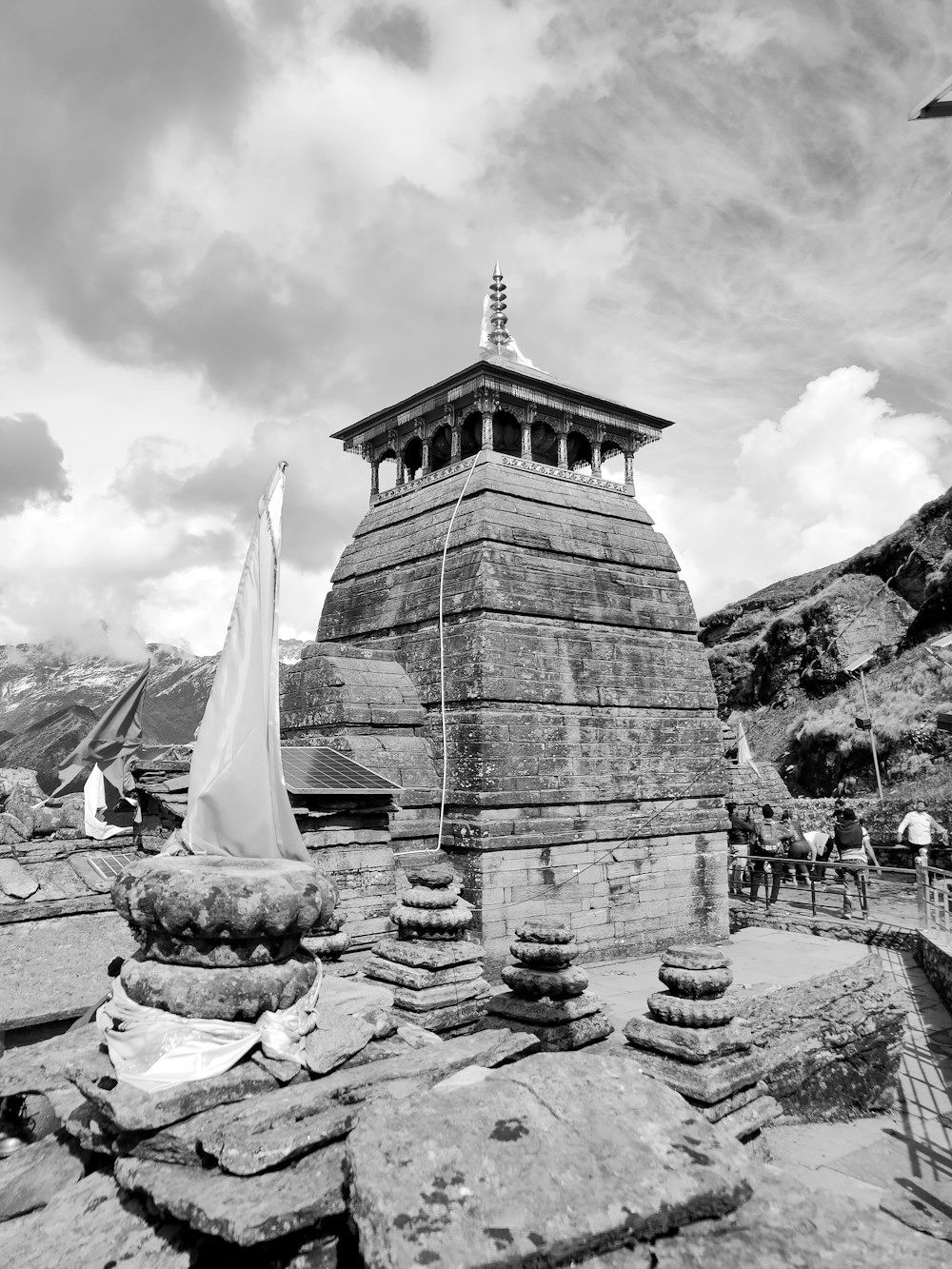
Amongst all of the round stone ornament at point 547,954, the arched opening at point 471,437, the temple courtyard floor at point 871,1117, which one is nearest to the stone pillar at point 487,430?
the arched opening at point 471,437

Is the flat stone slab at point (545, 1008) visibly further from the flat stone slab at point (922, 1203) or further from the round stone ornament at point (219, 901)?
the round stone ornament at point (219, 901)

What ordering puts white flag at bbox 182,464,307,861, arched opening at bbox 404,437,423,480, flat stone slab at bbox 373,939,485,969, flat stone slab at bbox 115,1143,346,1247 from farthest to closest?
arched opening at bbox 404,437,423,480 → flat stone slab at bbox 373,939,485,969 → white flag at bbox 182,464,307,861 → flat stone slab at bbox 115,1143,346,1247

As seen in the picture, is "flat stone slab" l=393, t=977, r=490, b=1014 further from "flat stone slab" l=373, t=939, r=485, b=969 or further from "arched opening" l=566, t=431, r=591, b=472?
"arched opening" l=566, t=431, r=591, b=472

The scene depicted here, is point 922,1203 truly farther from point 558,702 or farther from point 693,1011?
point 558,702

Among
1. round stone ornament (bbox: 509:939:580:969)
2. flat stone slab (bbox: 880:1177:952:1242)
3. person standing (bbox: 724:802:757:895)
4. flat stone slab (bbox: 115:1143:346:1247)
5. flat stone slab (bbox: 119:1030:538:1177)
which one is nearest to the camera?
flat stone slab (bbox: 115:1143:346:1247)

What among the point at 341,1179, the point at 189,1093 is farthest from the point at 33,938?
the point at 341,1179

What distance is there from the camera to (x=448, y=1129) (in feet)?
11.1

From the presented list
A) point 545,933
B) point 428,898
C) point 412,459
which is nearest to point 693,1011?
point 545,933

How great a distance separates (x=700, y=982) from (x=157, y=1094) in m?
4.32

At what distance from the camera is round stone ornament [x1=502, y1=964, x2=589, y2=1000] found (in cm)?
736

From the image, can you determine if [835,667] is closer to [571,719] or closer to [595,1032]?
[571,719]

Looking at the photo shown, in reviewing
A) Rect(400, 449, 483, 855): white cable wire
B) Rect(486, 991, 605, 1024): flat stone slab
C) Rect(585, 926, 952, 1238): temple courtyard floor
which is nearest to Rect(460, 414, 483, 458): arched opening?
Rect(400, 449, 483, 855): white cable wire

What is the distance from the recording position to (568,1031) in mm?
7062

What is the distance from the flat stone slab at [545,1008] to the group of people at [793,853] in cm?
1015
